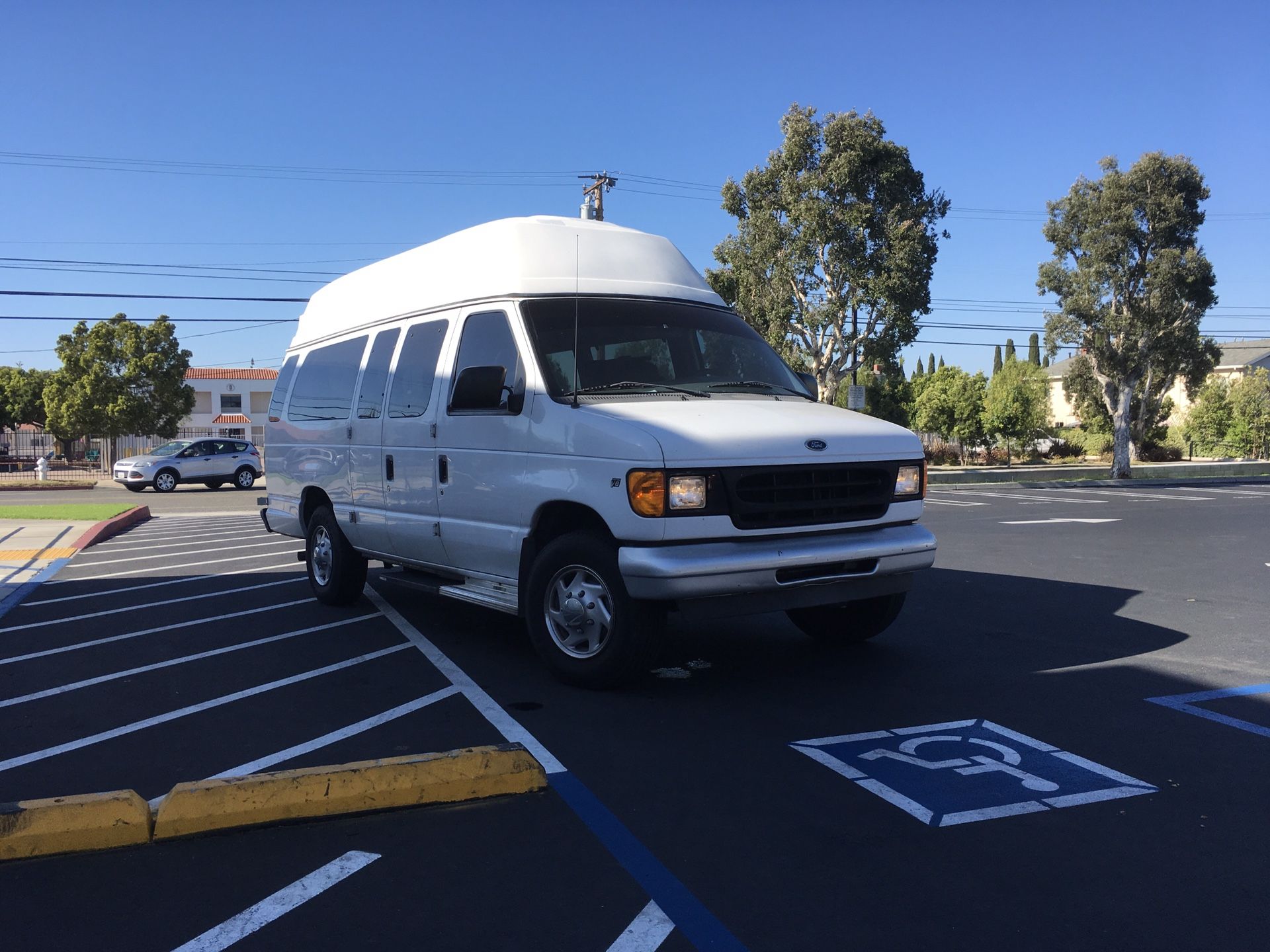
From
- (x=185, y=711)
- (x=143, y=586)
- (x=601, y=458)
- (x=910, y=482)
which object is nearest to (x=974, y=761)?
(x=910, y=482)

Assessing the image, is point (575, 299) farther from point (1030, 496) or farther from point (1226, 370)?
point (1226, 370)

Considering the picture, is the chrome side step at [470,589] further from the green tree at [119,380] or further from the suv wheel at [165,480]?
the green tree at [119,380]

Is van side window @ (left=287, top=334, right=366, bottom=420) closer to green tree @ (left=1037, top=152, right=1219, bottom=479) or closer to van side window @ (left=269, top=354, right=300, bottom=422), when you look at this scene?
van side window @ (left=269, top=354, right=300, bottom=422)

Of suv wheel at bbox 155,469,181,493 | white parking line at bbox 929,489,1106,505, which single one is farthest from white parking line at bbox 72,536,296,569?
white parking line at bbox 929,489,1106,505

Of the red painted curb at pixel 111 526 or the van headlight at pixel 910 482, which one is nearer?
the van headlight at pixel 910 482

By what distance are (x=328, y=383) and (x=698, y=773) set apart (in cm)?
562

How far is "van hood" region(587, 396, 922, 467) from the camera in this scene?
521 centimetres

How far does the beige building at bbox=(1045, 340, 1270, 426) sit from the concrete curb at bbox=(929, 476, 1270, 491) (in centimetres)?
3394

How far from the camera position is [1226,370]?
7981 cm

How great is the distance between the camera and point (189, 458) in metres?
29.3

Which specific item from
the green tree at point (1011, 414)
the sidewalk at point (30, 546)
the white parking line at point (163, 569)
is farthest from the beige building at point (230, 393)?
the white parking line at point (163, 569)

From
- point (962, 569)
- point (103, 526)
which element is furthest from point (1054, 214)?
point (103, 526)

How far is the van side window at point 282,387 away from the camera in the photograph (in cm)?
965

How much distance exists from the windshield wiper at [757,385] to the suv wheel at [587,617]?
1.45m
